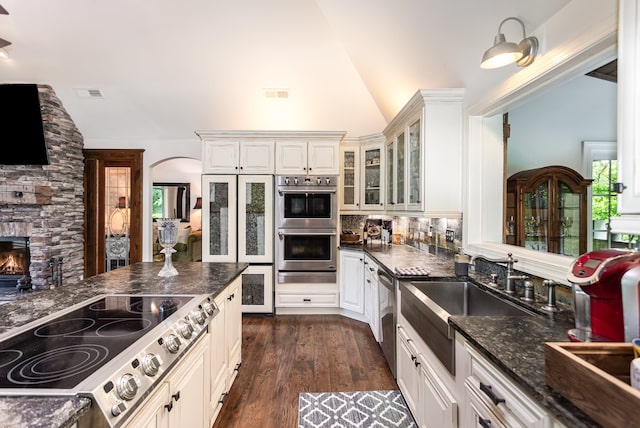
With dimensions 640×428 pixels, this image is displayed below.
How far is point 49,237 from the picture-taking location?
13.5 feet

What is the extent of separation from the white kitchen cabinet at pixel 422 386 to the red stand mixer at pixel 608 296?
0.61 meters

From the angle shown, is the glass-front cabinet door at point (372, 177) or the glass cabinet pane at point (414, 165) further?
the glass-front cabinet door at point (372, 177)

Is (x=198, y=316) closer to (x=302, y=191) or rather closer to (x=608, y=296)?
(x=608, y=296)

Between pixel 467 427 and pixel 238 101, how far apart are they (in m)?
4.16

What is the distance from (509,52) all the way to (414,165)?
1312 mm

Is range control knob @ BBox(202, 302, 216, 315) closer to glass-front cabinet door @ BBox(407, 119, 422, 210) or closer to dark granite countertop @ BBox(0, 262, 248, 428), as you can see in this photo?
dark granite countertop @ BBox(0, 262, 248, 428)

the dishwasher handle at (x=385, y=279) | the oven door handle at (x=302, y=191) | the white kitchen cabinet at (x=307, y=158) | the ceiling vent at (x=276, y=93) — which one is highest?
the ceiling vent at (x=276, y=93)

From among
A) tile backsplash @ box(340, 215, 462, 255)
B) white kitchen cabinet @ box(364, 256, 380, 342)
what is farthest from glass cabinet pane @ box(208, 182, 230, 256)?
white kitchen cabinet @ box(364, 256, 380, 342)

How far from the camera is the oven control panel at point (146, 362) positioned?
85 centimetres

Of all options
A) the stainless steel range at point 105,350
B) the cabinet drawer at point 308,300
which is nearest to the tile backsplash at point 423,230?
the cabinet drawer at point 308,300

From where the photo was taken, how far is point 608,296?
38.6 inches

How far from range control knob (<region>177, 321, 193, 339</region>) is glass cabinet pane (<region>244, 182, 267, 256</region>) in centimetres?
246

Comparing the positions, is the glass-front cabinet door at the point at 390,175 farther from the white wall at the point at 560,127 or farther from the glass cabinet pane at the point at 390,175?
the white wall at the point at 560,127

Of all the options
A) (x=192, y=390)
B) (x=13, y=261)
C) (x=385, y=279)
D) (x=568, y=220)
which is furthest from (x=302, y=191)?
(x=13, y=261)
